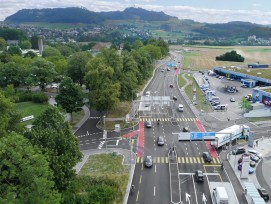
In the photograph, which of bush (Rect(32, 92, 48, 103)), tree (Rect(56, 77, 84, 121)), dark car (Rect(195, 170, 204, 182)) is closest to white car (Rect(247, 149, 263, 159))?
dark car (Rect(195, 170, 204, 182))

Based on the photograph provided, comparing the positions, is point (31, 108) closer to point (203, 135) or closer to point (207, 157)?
point (203, 135)

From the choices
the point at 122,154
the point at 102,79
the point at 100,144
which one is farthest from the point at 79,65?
the point at 122,154

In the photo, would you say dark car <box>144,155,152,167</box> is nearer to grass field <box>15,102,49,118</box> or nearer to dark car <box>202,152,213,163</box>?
dark car <box>202,152,213,163</box>

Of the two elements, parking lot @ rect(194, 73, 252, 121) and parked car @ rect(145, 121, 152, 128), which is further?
parking lot @ rect(194, 73, 252, 121)

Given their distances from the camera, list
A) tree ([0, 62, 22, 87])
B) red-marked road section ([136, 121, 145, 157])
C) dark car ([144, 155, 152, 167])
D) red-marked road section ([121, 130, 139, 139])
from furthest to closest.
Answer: tree ([0, 62, 22, 87]) < red-marked road section ([121, 130, 139, 139]) < red-marked road section ([136, 121, 145, 157]) < dark car ([144, 155, 152, 167])

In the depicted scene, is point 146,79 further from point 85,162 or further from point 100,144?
point 85,162

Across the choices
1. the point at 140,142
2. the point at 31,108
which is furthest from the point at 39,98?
the point at 140,142
